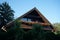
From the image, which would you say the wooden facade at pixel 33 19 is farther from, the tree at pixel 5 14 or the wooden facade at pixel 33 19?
the tree at pixel 5 14

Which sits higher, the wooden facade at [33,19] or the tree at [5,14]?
the tree at [5,14]

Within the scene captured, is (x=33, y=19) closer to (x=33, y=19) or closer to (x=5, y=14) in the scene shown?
(x=33, y=19)

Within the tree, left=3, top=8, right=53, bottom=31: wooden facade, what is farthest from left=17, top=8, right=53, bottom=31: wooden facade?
the tree

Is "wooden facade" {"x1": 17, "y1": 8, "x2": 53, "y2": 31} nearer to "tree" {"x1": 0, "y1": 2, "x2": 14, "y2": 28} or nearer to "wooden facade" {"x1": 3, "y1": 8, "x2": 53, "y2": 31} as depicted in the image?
"wooden facade" {"x1": 3, "y1": 8, "x2": 53, "y2": 31}

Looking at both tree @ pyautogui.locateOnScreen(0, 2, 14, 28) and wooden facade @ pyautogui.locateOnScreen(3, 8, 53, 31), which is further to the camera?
tree @ pyautogui.locateOnScreen(0, 2, 14, 28)

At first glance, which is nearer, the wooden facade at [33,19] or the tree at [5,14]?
the wooden facade at [33,19]

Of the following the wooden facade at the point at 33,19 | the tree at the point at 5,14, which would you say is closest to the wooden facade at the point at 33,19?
the wooden facade at the point at 33,19

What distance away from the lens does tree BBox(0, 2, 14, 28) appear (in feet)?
152

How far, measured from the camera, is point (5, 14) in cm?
4728

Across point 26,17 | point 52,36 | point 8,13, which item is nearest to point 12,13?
point 8,13

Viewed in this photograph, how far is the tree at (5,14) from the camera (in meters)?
46.3

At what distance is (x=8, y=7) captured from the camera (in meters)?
49.0

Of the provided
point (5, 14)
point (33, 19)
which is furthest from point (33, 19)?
point (5, 14)

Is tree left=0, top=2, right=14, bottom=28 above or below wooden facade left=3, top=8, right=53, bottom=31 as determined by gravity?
above
